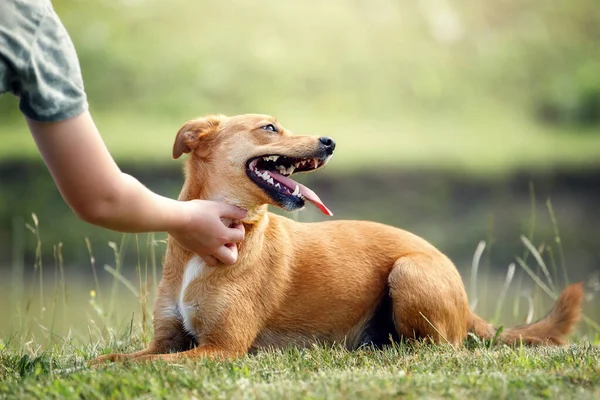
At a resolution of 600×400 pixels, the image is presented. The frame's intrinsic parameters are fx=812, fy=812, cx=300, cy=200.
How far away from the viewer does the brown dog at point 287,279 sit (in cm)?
388

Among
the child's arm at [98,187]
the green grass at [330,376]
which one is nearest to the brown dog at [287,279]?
the green grass at [330,376]

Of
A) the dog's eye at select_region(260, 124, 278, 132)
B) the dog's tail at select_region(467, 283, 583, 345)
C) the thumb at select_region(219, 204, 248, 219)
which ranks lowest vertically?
the dog's tail at select_region(467, 283, 583, 345)

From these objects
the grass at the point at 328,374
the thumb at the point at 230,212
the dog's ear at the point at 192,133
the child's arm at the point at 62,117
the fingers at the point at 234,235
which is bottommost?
the grass at the point at 328,374

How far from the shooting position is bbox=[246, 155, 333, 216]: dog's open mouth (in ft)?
12.4

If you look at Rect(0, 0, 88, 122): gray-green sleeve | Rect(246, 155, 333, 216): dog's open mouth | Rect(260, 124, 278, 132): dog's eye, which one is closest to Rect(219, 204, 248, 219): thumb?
Rect(246, 155, 333, 216): dog's open mouth

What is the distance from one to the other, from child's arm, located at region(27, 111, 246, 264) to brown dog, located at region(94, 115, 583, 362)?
793 millimetres

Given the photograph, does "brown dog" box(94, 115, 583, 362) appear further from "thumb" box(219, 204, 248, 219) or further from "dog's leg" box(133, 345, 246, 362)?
"thumb" box(219, 204, 248, 219)

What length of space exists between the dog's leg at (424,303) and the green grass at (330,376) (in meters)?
0.25

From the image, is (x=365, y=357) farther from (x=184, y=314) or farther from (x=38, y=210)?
(x=38, y=210)

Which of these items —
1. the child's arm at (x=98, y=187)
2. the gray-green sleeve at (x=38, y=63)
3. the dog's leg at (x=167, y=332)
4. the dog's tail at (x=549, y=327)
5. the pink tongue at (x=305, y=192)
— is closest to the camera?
the gray-green sleeve at (x=38, y=63)

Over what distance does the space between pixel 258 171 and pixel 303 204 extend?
0.33m

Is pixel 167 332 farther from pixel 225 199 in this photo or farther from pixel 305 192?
pixel 305 192

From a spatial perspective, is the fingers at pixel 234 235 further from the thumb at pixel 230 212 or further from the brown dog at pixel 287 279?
the brown dog at pixel 287 279

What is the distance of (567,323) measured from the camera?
14.6 feet
